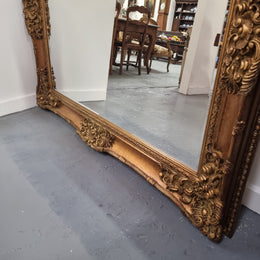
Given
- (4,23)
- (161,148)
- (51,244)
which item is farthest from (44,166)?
(4,23)

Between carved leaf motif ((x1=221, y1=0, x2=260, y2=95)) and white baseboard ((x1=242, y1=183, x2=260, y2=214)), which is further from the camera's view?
white baseboard ((x1=242, y1=183, x2=260, y2=214))

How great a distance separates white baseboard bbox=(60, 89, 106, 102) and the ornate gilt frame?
45cm

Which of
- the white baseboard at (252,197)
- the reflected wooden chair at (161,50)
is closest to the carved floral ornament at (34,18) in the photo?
the reflected wooden chair at (161,50)

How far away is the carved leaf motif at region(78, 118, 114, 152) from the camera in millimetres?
1419

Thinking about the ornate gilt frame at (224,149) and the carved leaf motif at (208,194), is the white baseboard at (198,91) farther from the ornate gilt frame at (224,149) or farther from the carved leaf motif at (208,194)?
the carved leaf motif at (208,194)

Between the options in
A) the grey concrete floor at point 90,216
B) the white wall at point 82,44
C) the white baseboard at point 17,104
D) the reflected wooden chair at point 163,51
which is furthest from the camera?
the white baseboard at point 17,104

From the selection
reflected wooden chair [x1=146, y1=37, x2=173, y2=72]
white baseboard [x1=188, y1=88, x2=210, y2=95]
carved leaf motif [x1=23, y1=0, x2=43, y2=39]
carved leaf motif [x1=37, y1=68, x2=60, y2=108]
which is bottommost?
carved leaf motif [x1=37, y1=68, x2=60, y2=108]

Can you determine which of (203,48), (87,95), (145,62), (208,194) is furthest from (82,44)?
(208,194)

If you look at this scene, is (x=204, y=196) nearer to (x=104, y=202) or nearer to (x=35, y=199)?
(x=104, y=202)

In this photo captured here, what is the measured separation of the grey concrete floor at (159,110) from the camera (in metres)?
1.10

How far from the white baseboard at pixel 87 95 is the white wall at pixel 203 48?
0.67m

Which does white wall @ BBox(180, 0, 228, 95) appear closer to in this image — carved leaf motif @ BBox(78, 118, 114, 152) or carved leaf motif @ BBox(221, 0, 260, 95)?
carved leaf motif @ BBox(221, 0, 260, 95)

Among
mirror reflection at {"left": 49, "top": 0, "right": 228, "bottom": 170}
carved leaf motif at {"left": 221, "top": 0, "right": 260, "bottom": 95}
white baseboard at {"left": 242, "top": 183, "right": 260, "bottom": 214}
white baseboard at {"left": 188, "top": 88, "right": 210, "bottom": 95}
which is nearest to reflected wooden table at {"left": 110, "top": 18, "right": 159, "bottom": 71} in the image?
mirror reflection at {"left": 49, "top": 0, "right": 228, "bottom": 170}

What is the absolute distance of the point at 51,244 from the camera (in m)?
0.87
